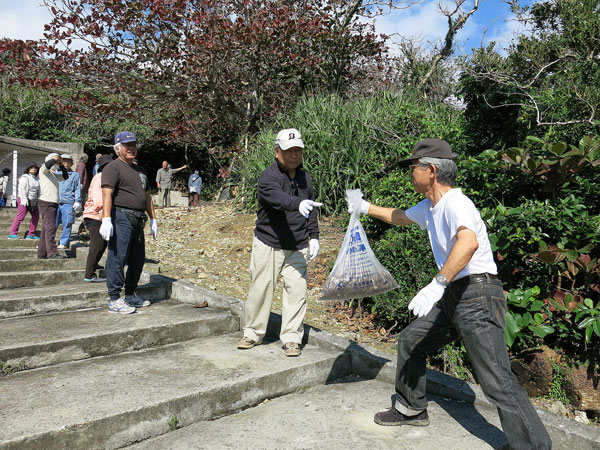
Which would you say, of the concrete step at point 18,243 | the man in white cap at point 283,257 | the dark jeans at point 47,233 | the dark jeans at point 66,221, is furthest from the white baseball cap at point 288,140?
the concrete step at point 18,243

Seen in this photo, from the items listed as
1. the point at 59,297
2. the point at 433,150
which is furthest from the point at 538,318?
the point at 59,297

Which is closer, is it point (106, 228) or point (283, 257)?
point (283, 257)

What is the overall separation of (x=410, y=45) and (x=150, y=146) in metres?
14.3

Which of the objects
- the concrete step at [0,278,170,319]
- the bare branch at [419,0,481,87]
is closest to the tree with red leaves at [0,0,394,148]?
the bare branch at [419,0,481,87]

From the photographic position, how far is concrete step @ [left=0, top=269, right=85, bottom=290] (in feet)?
17.2

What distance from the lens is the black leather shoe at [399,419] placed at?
2.79 m

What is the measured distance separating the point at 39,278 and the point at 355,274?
14.1ft

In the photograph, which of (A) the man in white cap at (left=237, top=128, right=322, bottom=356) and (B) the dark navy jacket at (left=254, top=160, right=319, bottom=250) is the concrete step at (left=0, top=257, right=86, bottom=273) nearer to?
(A) the man in white cap at (left=237, top=128, right=322, bottom=356)

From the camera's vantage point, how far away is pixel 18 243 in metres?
7.93

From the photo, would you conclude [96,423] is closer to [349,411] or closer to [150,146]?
[349,411]

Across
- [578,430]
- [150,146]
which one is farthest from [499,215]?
[150,146]

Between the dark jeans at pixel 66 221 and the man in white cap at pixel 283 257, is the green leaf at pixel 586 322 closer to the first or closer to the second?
the man in white cap at pixel 283 257

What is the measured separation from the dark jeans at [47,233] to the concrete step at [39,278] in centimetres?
107

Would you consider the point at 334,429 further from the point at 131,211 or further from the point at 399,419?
the point at 131,211
